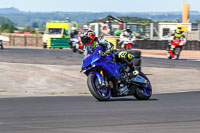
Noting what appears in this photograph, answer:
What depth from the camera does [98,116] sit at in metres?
7.39

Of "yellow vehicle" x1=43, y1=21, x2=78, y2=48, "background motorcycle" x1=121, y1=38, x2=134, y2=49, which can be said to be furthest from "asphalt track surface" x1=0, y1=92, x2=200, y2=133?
"yellow vehicle" x1=43, y1=21, x2=78, y2=48

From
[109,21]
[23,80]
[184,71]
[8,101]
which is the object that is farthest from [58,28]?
[8,101]

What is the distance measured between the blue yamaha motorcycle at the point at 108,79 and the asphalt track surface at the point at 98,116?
26 centimetres

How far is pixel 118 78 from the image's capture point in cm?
967

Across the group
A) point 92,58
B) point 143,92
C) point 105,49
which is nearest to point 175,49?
point 143,92

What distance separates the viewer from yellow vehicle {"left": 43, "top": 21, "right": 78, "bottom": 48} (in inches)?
1549

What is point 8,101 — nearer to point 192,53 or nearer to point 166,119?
point 166,119

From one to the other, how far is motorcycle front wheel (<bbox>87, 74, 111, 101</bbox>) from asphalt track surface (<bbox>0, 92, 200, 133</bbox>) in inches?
6.8

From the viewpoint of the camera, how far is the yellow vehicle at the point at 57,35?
3934 cm

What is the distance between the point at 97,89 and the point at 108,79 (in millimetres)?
469

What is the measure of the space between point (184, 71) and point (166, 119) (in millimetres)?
11613

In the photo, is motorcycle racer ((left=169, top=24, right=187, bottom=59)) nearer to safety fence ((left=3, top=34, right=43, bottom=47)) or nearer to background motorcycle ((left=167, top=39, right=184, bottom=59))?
background motorcycle ((left=167, top=39, right=184, bottom=59))

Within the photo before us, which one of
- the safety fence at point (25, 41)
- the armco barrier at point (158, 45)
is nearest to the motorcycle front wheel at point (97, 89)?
the armco barrier at point (158, 45)

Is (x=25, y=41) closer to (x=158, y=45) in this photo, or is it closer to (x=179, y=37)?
(x=158, y=45)
